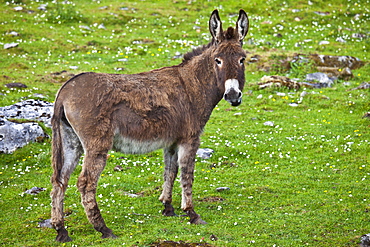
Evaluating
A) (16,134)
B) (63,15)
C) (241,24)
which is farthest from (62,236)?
(63,15)

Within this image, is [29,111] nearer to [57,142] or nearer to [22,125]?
[22,125]

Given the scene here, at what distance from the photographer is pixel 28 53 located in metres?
27.8

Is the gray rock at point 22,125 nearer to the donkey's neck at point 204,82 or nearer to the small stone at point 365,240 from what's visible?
the donkey's neck at point 204,82

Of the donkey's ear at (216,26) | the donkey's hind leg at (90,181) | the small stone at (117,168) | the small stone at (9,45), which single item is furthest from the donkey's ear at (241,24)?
the small stone at (9,45)

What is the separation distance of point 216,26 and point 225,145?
7076 mm

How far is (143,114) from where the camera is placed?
10.1 meters

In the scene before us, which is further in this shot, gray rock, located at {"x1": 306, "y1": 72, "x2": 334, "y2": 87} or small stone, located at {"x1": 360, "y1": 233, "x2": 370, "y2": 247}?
gray rock, located at {"x1": 306, "y1": 72, "x2": 334, "y2": 87}

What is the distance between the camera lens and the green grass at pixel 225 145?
33.7 feet

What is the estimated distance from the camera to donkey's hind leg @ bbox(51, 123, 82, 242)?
31.4 ft

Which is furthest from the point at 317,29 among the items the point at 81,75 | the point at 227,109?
the point at 81,75

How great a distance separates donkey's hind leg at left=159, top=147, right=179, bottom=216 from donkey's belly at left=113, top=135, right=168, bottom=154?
2.78 ft

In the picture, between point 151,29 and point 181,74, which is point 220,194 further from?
point 151,29

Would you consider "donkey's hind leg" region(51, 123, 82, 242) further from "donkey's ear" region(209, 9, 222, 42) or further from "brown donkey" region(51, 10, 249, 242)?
"donkey's ear" region(209, 9, 222, 42)

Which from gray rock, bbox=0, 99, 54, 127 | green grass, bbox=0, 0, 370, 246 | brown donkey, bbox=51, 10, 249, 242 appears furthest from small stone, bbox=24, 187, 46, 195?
gray rock, bbox=0, 99, 54, 127
